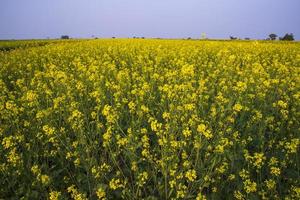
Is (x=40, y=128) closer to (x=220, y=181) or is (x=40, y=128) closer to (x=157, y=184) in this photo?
(x=157, y=184)

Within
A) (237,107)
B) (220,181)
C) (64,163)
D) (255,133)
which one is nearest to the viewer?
(220,181)

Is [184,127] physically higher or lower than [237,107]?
lower

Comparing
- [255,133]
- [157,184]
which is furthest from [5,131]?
[255,133]

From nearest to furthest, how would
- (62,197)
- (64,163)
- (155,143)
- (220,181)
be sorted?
(62,197), (220,181), (64,163), (155,143)

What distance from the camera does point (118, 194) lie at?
3.52 metres

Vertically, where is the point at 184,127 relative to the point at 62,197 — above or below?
above

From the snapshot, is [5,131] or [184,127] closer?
[184,127]

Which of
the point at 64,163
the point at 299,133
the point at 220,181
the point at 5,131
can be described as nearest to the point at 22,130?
the point at 5,131

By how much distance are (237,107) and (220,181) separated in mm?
964

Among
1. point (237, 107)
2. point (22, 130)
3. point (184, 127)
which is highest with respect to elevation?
point (237, 107)

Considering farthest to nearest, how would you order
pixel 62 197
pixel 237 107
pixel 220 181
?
pixel 237 107 < pixel 220 181 < pixel 62 197

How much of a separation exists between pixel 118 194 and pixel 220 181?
4.01 ft

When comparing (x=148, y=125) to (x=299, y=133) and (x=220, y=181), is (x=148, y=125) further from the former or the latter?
(x=299, y=133)

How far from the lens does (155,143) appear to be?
4.48 metres
